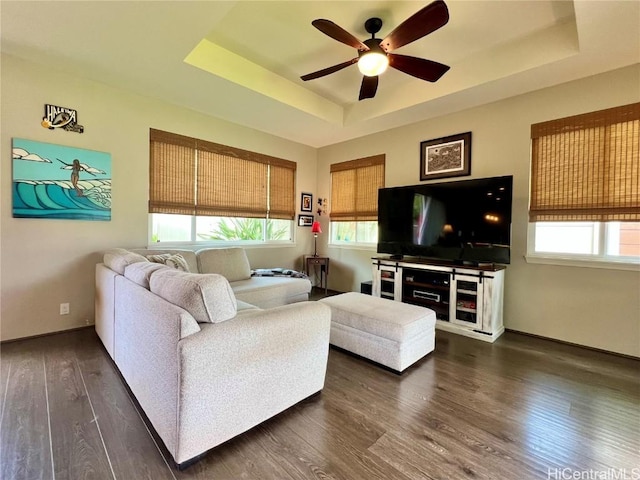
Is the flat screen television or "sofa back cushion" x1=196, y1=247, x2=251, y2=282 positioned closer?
the flat screen television

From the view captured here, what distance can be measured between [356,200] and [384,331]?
113 inches

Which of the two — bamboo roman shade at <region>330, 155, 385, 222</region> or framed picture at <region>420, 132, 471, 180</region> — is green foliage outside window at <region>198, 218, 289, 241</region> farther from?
framed picture at <region>420, 132, 471, 180</region>

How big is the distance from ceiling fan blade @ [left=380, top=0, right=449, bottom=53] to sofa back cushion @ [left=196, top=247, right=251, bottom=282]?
2.80m

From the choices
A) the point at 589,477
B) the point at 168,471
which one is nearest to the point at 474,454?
the point at 589,477

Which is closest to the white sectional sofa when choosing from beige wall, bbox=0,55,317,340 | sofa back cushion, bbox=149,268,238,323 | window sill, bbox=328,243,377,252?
sofa back cushion, bbox=149,268,238,323

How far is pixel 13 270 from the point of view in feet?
9.06

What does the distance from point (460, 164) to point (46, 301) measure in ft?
16.2

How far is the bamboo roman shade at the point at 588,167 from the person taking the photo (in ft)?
8.70

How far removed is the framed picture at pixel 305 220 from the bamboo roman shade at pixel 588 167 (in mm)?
3343

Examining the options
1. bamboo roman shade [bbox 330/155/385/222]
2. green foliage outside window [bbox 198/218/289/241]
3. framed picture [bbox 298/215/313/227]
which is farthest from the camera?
framed picture [bbox 298/215/313/227]

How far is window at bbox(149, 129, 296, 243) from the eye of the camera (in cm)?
366

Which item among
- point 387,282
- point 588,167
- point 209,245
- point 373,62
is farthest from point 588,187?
point 209,245

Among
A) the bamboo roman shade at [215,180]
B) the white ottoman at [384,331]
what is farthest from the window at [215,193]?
the white ottoman at [384,331]

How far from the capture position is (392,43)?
2293mm
